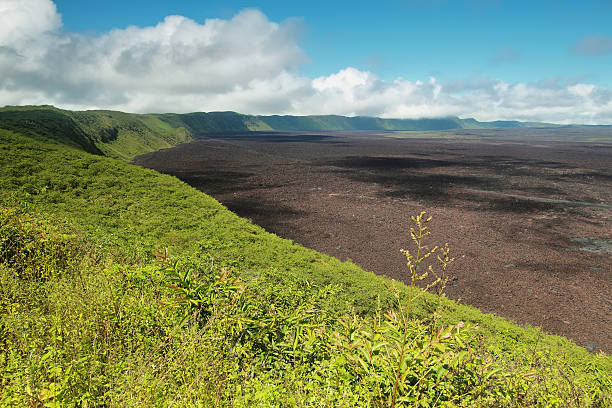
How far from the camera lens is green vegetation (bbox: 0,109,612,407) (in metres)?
3.19

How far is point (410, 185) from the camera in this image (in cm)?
3388

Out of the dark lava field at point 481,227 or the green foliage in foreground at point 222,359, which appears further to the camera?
the dark lava field at point 481,227

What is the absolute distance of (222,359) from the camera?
3.89m

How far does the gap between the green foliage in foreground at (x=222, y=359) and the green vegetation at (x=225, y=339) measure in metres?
0.02

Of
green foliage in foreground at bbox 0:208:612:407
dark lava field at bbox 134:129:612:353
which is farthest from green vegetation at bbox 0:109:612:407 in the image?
dark lava field at bbox 134:129:612:353

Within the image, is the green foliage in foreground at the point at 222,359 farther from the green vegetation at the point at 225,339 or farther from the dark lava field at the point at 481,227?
the dark lava field at the point at 481,227

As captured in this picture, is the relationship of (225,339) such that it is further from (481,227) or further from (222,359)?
(481,227)

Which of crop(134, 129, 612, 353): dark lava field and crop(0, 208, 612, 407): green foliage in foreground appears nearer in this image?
crop(0, 208, 612, 407): green foliage in foreground

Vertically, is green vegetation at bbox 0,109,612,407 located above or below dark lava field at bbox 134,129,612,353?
above

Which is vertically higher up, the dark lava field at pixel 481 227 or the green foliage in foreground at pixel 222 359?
the green foliage in foreground at pixel 222 359

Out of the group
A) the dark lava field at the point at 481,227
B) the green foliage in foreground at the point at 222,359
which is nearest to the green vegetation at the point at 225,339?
the green foliage in foreground at the point at 222,359

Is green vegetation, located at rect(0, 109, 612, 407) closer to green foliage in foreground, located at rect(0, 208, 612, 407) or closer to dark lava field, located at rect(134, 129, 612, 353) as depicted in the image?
green foliage in foreground, located at rect(0, 208, 612, 407)

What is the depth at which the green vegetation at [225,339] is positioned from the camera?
10.5 ft

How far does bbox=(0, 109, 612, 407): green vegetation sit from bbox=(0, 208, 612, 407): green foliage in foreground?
0.02 meters
